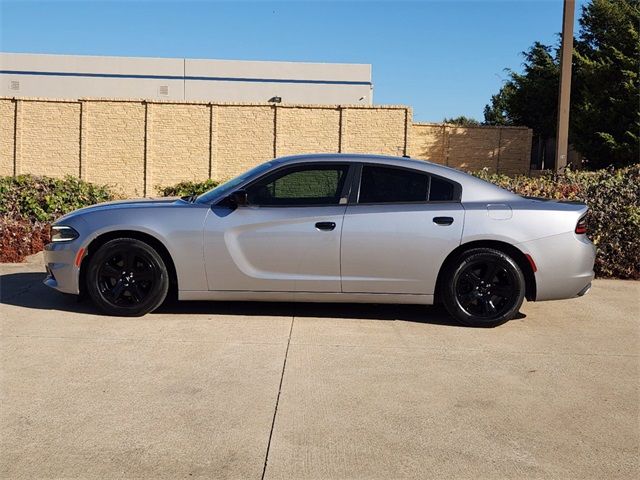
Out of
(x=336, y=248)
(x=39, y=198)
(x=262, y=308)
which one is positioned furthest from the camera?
(x=39, y=198)

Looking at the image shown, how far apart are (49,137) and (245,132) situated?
8099mm

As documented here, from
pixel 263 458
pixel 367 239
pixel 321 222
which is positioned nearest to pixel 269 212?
pixel 321 222

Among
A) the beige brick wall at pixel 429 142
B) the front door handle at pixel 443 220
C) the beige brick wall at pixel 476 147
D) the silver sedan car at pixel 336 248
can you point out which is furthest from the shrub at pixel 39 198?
the beige brick wall at pixel 476 147

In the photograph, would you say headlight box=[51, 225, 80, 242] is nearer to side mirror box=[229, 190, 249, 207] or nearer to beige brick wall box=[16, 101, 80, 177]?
side mirror box=[229, 190, 249, 207]

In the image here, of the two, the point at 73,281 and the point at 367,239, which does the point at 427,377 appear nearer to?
the point at 367,239

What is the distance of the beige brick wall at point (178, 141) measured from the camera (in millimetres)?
28484

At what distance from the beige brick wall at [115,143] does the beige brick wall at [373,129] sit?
8454 millimetres

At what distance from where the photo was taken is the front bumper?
6.19 m

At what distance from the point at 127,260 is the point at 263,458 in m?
3.14

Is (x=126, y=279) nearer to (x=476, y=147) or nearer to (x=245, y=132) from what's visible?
(x=245, y=132)

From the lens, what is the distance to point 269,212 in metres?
6.14

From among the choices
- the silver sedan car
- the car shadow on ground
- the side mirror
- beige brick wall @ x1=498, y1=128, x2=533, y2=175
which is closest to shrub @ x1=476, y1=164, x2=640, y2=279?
the car shadow on ground

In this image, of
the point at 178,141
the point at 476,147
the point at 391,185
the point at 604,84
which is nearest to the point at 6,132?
the point at 178,141

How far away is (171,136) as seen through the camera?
2853cm
